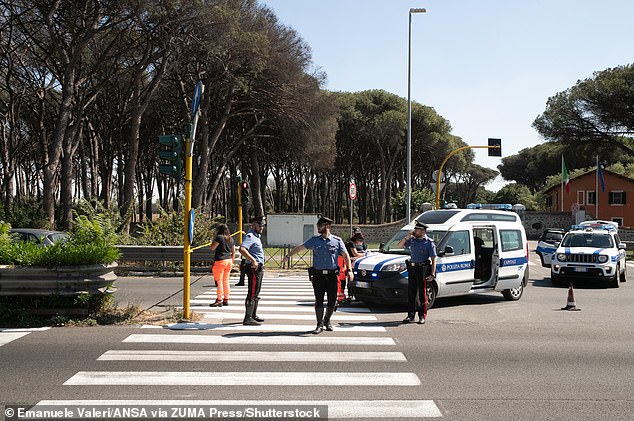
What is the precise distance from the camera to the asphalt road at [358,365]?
5.82 meters

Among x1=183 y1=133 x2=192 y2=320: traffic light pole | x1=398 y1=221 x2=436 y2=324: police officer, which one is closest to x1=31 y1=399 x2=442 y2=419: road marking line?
x1=183 y1=133 x2=192 y2=320: traffic light pole

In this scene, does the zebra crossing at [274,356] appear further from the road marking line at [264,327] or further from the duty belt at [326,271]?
the duty belt at [326,271]

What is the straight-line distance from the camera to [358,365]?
289 inches

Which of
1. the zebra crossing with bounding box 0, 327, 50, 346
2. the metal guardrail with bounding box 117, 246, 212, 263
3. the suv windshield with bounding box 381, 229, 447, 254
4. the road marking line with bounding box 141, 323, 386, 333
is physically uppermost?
the suv windshield with bounding box 381, 229, 447, 254

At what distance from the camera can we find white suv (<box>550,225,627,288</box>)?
701 inches

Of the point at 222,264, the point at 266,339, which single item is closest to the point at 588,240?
the point at 222,264

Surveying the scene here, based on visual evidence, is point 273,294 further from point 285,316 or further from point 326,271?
point 326,271

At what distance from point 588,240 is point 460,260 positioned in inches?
350

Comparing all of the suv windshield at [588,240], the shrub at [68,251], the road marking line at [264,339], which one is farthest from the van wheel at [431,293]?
the suv windshield at [588,240]

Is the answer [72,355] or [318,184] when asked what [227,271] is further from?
[318,184]

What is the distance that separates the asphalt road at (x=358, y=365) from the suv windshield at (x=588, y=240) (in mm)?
8249

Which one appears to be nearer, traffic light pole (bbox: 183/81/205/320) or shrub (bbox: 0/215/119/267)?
shrub (bbox: 0/215/119/267)

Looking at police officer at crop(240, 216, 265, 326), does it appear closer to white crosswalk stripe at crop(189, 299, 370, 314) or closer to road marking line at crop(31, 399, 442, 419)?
white crosswalk stripe at crop(189, 299, 370, 314)

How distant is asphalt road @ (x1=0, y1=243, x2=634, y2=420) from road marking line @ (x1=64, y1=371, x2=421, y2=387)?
0.04 ft
